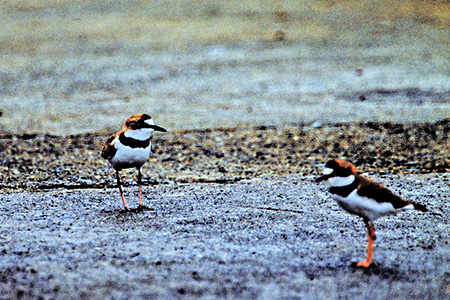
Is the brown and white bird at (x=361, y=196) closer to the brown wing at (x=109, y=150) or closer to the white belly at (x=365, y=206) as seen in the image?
the white belly at (x=365, y=206)

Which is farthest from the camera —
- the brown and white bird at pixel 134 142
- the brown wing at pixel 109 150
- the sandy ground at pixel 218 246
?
the brown wing at pixel 109 150

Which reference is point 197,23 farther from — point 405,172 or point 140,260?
point 140,260

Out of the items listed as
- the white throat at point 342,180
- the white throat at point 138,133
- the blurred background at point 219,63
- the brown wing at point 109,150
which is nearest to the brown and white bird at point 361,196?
the white throat at point 342,180

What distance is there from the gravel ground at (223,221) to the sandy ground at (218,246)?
0.05 ft

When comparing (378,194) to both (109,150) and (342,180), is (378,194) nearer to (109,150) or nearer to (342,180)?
(342,180)

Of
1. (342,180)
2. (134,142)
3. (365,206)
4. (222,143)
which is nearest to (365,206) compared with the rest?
(365,206)

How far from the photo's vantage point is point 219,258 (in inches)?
191

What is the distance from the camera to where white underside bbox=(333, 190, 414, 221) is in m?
4.62

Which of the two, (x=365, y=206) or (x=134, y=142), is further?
(x=134, y=142)

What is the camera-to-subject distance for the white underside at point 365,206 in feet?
15.2

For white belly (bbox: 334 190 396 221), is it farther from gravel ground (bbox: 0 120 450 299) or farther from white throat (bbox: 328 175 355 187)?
gravel ground (bbox: 0 120 450 299)

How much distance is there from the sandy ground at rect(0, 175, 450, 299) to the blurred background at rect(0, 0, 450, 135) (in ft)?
11.4

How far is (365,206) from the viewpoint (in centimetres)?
464

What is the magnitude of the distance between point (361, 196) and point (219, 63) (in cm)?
961
